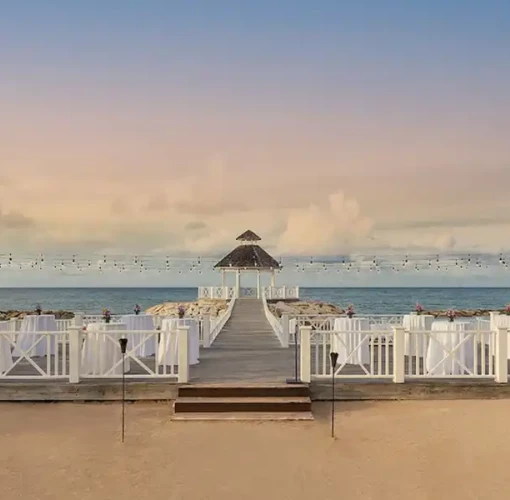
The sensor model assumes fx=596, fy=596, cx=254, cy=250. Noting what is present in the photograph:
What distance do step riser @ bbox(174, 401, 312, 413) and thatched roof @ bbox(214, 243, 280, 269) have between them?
Result: 2943 cm

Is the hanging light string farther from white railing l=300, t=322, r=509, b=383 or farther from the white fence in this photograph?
white railing l=300, t=322, r=509, b=383

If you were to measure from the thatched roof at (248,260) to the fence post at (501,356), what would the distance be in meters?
28.8

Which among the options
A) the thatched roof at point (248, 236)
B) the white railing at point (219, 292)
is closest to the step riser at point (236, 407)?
the white railing at point (219, 292)

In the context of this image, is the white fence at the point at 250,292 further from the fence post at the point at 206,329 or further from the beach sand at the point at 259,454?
the beach sand at the point at 259,454

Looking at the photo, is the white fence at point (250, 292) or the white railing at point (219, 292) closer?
the white fence at point (250, 292)

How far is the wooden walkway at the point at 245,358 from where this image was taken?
34.0 ft

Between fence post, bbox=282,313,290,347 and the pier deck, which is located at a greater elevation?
fence post, bbox=282,313,290,347

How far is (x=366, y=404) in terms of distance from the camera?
953cm

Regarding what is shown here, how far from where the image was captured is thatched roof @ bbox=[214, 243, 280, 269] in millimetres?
38656

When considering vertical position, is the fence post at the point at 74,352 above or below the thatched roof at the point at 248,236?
below

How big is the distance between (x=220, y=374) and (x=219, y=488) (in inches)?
177

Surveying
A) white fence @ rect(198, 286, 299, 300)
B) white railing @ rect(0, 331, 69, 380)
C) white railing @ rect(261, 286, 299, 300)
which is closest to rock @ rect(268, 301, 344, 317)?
white railing @ rect(261, 286, 299, 300)

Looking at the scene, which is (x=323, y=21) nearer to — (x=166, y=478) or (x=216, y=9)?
(x=216, y=9)

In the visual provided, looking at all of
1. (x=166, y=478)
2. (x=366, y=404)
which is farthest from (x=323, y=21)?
(x=166, y=478)
